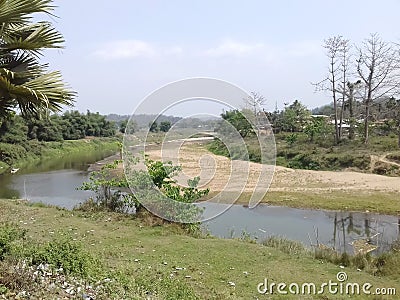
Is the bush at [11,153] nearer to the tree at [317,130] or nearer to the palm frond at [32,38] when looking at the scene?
the tree at [317,130]

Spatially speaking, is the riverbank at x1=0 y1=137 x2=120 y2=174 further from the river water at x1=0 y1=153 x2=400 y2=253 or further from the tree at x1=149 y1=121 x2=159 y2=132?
the tree at x1=149 y1=121 x2=159 y2=132

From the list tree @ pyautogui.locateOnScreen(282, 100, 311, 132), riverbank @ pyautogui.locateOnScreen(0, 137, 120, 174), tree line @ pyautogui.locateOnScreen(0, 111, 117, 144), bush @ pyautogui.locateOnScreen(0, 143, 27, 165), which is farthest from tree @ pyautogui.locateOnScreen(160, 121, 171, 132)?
tree @ pyautogui.locateOnScreen(282, 100, 311, 132)

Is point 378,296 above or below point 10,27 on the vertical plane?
below

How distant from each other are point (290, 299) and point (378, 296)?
42.0 inches

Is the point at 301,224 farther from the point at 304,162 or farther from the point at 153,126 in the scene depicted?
the point at 304,162

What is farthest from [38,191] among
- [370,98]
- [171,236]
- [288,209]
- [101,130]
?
[101,130]

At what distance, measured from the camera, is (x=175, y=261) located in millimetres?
5594

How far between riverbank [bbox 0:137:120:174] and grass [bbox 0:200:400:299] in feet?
52.2

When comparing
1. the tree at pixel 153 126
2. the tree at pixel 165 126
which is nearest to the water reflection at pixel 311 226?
the tree at pixel 153 126

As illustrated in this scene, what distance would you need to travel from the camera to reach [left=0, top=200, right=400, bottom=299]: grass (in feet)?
13.6

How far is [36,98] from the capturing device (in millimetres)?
3270

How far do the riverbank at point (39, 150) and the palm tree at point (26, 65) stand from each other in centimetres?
1955

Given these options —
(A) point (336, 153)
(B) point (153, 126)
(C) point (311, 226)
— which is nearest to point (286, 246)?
(B) point (153, 126)

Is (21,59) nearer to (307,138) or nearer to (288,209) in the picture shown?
(288,209)
